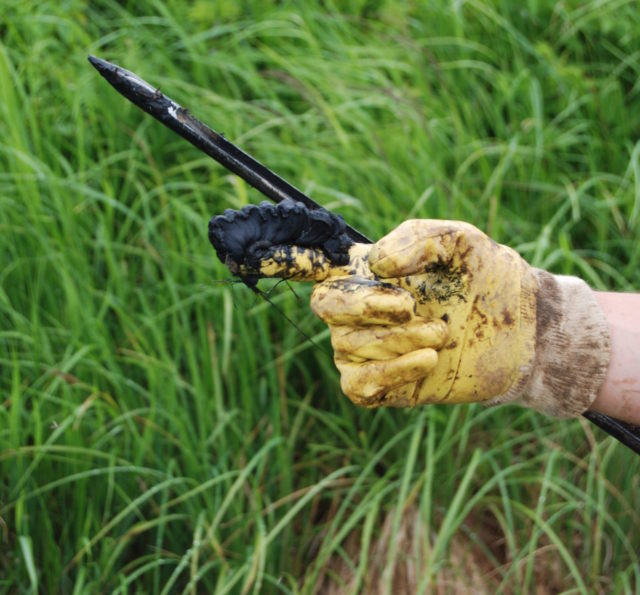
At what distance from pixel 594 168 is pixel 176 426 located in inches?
57.1

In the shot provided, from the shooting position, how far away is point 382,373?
1404 millimetres

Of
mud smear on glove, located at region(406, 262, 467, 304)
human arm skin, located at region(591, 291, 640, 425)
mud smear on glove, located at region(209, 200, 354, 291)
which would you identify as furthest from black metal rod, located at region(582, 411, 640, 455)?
mud smear on glove, located at region(209, 200, 354, 291)

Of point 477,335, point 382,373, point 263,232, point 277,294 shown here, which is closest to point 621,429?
point 477,335

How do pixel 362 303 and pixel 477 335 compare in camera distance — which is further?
pixel 477 335

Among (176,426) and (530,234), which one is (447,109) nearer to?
(530,234)

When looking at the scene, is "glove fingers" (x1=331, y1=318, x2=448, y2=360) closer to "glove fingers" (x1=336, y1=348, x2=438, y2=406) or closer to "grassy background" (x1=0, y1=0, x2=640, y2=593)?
"glove fingers" (x1=336, y1=348, x2=438, y2=406)

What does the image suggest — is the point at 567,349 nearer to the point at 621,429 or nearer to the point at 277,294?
the point at 621,429

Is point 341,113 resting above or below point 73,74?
below

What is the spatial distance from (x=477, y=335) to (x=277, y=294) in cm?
102

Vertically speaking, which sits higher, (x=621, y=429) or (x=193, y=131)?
(x=193, y=131)

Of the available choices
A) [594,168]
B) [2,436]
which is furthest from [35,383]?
[594,168]

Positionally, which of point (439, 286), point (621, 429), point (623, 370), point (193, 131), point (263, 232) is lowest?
point (621, 429)

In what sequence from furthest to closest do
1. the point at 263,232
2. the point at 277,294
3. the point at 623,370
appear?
1. the point at 277,294
2. the point at 623,370
3. the point at 263,232

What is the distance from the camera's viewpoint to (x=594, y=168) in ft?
9.16
